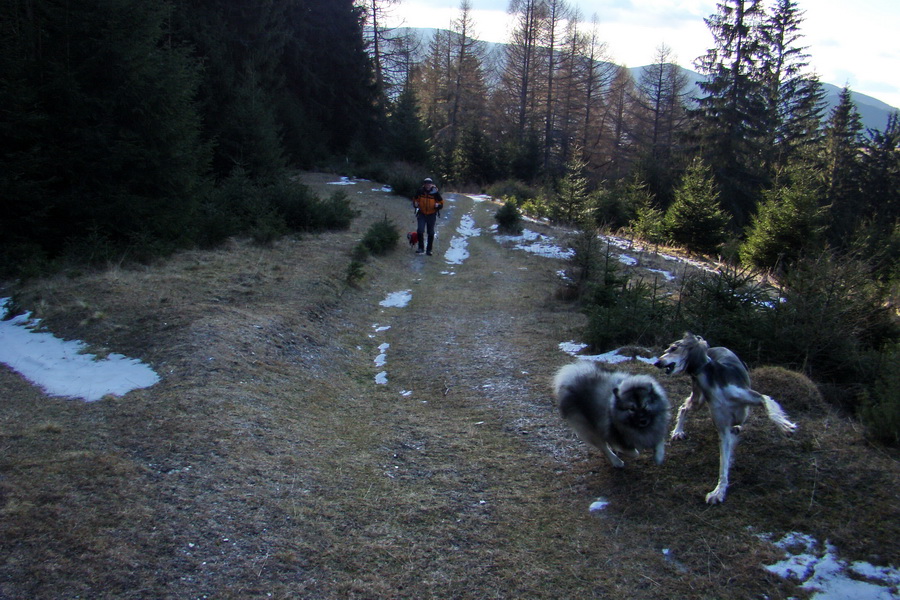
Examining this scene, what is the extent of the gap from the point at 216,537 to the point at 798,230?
18.1 meters

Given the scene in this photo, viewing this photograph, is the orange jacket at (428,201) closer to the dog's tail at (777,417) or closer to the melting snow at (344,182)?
the dog's tail at (777,417)

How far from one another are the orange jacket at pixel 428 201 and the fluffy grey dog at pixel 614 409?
11910 millimetres

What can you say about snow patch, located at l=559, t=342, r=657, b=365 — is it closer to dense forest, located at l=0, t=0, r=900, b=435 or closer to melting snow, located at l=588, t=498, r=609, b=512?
dense forest, located at l=0, t=0, r=900, b=435

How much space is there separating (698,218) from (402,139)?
22208 millimetres

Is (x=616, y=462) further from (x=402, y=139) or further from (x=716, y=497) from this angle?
(x=402, y=139)

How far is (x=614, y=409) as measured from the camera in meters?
4.35

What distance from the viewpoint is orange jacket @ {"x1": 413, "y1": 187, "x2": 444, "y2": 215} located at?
1600cm

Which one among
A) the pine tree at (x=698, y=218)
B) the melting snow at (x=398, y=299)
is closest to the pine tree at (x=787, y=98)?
the pine tree at (x=698, y=218)

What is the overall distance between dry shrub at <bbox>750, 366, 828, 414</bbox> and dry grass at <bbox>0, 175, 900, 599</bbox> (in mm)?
59

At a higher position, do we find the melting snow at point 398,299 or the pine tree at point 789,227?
the pine tree at point 789,227

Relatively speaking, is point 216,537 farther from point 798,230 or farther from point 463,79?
→ point 463,79

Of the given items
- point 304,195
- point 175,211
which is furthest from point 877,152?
point 175,211

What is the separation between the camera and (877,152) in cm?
3766

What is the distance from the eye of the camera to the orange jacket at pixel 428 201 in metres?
16.0
